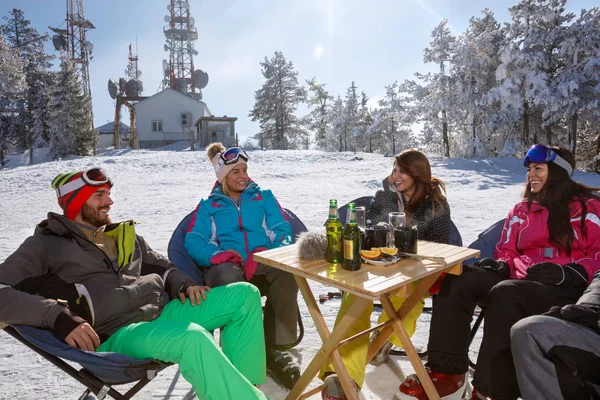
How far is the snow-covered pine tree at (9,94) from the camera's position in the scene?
842 inches

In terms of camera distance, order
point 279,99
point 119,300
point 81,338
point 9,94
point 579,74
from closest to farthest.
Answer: point 81,338 < point 119,300 < point 579,74 < point 9,94 < point 279,99

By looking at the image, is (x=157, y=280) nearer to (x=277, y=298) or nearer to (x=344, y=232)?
(x=277, y=298)

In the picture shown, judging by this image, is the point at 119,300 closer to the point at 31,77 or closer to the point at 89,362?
the point at 89,362

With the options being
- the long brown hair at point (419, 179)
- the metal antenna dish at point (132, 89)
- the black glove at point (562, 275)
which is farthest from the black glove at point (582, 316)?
the metal antenna dish at point (132, 89)

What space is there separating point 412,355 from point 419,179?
1.45m

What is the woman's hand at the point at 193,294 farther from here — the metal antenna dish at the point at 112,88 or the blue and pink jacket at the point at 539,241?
the metal antenna dish at the point at 112,88

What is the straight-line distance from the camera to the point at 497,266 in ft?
9.26

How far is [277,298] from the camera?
3023 millimetres

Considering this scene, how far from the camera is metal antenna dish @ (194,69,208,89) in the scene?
47.3 m

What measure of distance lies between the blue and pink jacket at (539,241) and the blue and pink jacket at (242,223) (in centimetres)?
171

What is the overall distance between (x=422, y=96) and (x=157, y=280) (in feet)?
96.0

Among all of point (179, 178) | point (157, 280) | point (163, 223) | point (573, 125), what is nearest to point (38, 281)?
point (157, 280)

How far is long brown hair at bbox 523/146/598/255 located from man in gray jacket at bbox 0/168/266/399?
6.93 feet

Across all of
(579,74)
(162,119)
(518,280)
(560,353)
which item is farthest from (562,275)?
(162,119)
